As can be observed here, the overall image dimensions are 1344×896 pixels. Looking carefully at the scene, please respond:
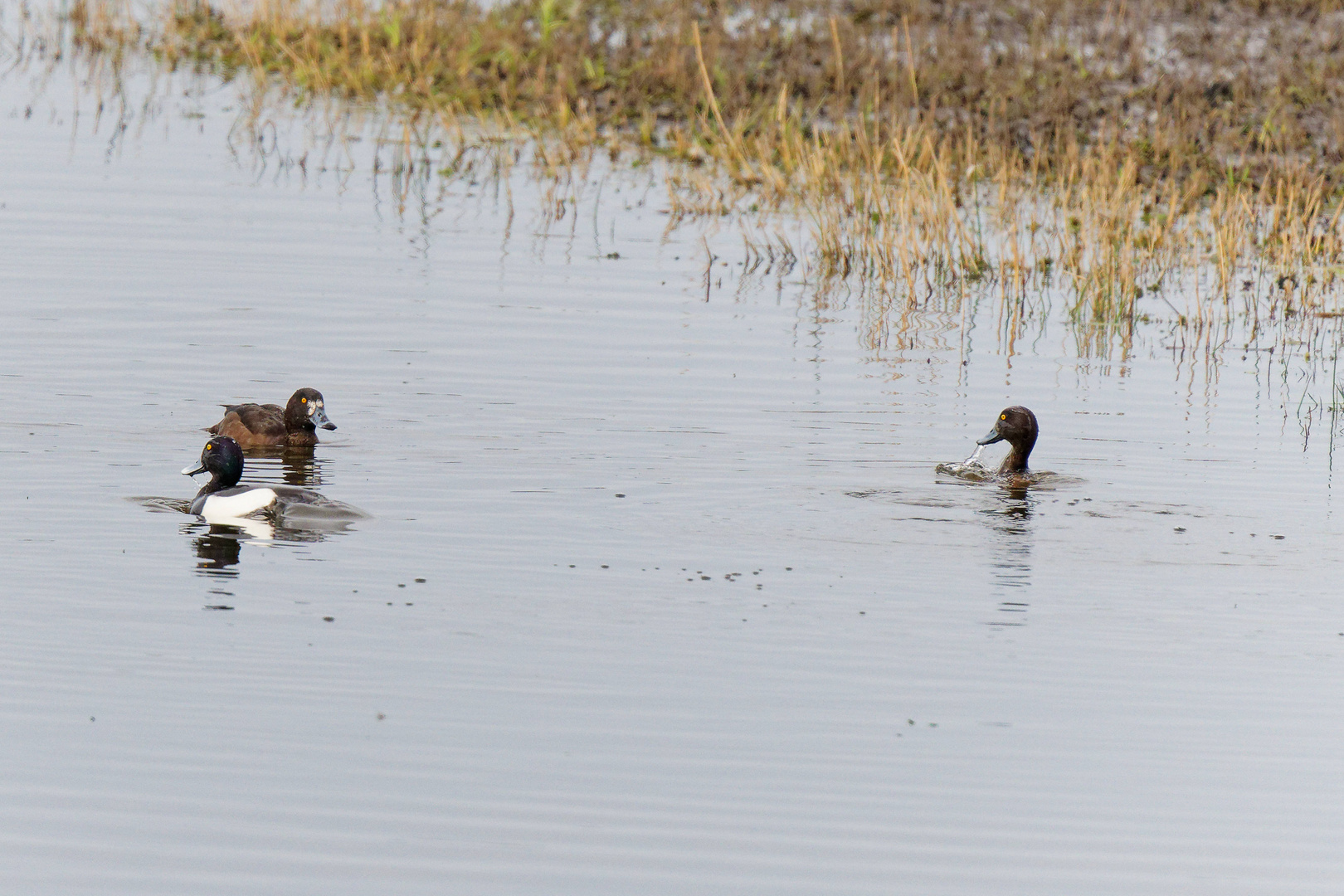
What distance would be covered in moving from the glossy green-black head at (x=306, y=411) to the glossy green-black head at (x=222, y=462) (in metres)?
1.32

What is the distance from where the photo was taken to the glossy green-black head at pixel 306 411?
506 inches

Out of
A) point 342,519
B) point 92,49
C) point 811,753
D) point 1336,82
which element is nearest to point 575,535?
point 342,519

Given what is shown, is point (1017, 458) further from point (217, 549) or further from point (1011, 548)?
point (217, 549)

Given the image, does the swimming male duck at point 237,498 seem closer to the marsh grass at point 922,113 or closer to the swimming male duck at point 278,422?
the swimming male duck at point 278,422

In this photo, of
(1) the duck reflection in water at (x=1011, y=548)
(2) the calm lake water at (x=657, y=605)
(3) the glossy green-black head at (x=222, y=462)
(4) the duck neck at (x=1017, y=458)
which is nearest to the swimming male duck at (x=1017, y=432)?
(4) the duck neck at (x=1017, y=458)

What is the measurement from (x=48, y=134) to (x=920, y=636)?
18.9 meters

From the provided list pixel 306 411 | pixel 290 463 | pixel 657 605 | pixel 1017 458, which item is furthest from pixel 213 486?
pixel 1017 458

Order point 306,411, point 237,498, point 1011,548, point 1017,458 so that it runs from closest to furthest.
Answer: point 1011,548 < point 237,498 < point 1017,458 < point 306,411

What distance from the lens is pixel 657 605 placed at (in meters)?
9.22

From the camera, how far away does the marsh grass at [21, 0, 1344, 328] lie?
746 inches

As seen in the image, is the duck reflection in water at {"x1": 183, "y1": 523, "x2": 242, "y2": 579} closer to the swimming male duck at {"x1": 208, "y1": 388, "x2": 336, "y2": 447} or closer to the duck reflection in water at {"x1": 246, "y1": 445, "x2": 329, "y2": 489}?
the duck reflection in water at {"x1": 246, "y1": 445, "x2": 329, "y2": 489}

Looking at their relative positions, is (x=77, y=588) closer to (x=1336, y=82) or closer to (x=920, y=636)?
(x=920, y=636)

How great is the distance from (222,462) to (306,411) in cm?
149

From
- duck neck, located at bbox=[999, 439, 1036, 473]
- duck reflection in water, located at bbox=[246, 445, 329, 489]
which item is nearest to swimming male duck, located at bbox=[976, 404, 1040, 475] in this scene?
duck neck, located at bbox=[999, 439, 1036, 473]
